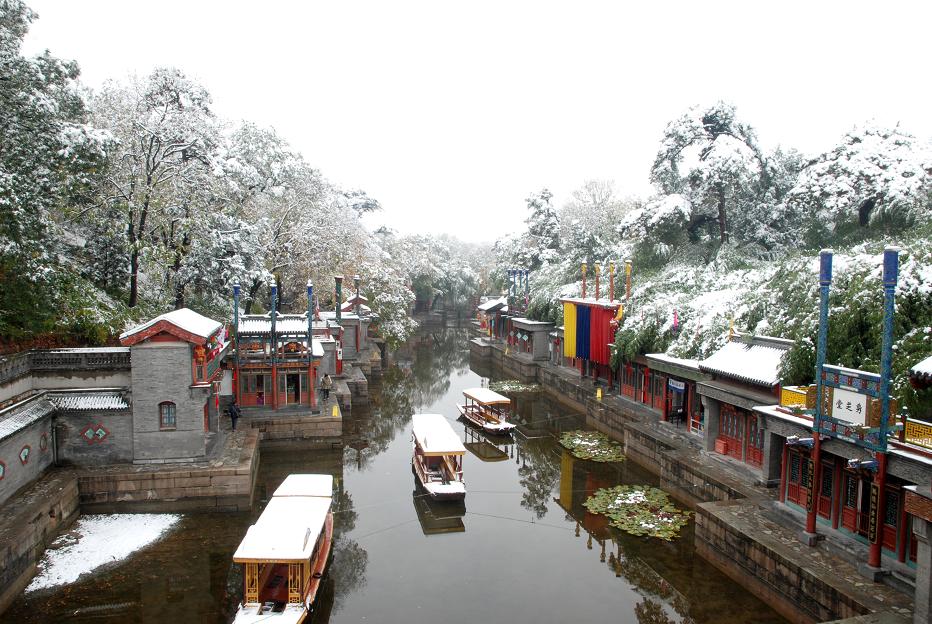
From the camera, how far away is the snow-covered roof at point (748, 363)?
19408mm

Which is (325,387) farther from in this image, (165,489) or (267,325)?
(165,489)

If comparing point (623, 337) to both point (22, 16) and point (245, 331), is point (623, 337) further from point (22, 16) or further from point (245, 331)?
point (22, 16)

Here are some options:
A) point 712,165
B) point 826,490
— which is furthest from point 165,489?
point 712,165

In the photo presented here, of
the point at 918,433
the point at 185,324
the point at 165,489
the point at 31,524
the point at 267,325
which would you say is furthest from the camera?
the point at 267,325

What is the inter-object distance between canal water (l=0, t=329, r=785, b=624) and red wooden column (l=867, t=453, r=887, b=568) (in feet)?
7.75

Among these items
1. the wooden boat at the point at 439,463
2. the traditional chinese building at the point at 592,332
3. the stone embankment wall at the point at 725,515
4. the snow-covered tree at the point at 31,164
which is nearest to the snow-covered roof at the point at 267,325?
the snow-covered tree at the point at 31,164

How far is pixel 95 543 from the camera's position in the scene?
16312mm

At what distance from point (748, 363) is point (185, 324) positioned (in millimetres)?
18639

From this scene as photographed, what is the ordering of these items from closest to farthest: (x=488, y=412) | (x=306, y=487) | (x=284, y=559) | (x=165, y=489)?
(x=284, y=559) → (x=306, y=487) → (x=165, y=489) → (x=488, y=412)

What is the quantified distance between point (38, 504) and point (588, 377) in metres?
27.9

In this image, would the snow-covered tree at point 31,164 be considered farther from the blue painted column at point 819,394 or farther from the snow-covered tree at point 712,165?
the snow-covered tree at point 712,165

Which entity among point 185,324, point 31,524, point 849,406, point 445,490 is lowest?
point 445,490

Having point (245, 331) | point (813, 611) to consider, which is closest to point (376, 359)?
point (245, 331)

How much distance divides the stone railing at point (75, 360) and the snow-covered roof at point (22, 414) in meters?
1.05
